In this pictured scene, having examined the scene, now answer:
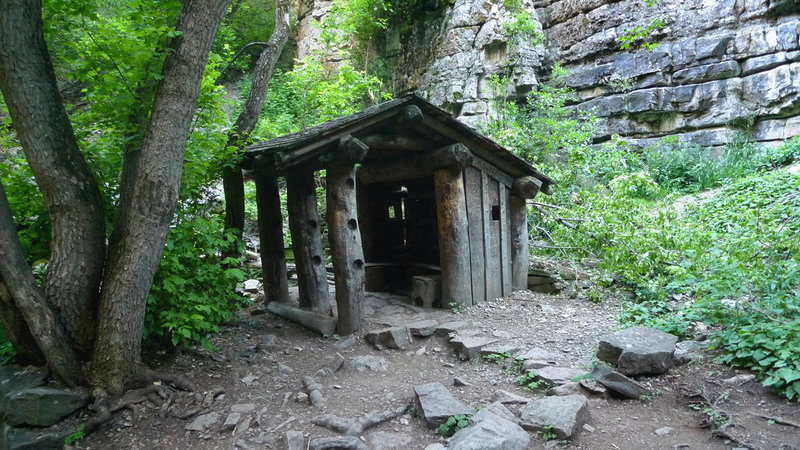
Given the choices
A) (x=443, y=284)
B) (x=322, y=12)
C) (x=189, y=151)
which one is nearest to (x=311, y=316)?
(x=443, y=284)

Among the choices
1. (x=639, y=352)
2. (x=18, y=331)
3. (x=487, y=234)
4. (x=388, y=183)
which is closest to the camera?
(x=18, y=331)

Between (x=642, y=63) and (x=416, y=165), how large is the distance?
9563mm

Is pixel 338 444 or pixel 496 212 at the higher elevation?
pixel 496 212

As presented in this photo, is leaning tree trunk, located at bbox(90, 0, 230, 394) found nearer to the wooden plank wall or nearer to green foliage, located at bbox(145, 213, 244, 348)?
green foliage, located at bbox(145, 213, 244, 348)

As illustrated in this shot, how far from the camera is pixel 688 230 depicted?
5.84m

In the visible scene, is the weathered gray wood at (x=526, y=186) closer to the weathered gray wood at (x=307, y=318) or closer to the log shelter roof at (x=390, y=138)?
the log shelter roof at (x=390, y=138)

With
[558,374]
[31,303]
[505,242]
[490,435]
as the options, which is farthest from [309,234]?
[490,435]

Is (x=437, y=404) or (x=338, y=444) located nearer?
(x=338, y=444)

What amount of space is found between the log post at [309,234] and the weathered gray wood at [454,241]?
1.60m

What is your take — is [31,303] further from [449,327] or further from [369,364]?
[449,327]

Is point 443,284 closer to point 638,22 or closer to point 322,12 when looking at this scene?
point 638,22

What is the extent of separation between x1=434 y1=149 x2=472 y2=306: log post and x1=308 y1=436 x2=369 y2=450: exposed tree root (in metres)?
3.17

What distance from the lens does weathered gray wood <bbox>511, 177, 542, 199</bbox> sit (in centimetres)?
677

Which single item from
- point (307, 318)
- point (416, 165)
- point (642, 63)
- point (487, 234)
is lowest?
point (307, 318)
